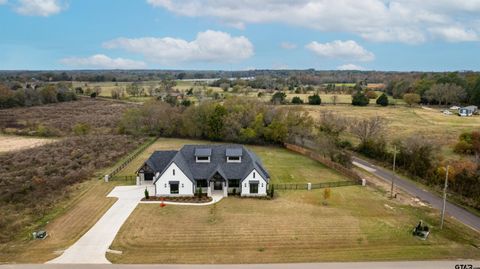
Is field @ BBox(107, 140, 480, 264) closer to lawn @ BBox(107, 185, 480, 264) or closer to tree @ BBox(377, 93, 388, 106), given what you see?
lawn @ BBox(107, 185, 480, 264)

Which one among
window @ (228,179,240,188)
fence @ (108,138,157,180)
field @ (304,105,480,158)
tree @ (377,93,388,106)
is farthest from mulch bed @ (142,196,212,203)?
tree @ (377,93,388,106)

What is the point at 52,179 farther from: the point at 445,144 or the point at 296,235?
the point at 445,144

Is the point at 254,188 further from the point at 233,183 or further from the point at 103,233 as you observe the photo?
the point at 103,233

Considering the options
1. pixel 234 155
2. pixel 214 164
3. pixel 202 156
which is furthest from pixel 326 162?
pixel 202 156

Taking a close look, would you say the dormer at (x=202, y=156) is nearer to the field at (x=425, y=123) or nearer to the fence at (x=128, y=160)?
the fence at (x=128, y=160)

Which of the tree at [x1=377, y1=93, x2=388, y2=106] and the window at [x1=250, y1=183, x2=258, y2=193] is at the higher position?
the tree at [x1=377, y1=93, x2=388, y2=106]

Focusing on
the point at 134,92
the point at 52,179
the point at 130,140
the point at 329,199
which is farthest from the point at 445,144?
the point at 134,92

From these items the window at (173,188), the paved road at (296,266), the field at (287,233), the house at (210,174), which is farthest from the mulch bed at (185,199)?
the paved road at (296,266)
